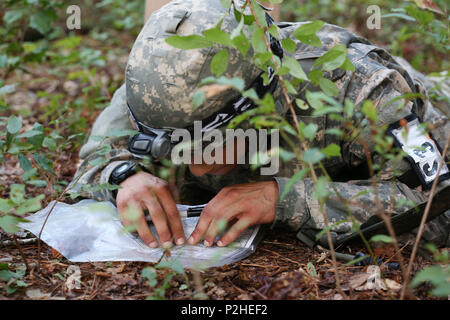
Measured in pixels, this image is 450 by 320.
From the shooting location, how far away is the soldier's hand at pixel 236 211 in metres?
2.18

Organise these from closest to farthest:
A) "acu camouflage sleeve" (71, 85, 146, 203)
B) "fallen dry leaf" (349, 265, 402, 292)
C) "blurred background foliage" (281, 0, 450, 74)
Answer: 1. "fallen dry leaf" (349, 265, 402, 292)
2. "acu camouflage sleeve" (71, 85, 146, 203)
3. "blurred background foliage" (281, 0, 450, 74)

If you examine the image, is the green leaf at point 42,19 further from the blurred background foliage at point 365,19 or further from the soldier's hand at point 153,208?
the blurred background foliage at point 365,19

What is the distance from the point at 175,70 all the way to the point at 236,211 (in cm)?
71

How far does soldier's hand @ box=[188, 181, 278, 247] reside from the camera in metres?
2.18

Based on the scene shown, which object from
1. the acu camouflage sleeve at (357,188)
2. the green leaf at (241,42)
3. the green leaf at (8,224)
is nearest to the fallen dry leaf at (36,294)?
the green leaf at (8,224)

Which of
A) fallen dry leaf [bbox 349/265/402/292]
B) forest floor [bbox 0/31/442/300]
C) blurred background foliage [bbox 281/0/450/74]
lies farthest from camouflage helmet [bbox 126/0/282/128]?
blurred background foliage [bbox 281/0/450/74]

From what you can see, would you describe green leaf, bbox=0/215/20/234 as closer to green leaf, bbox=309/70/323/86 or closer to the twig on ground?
the twig on ground

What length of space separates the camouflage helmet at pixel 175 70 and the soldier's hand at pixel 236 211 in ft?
1.37

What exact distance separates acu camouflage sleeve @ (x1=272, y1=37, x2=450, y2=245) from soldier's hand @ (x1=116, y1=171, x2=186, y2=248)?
1.62 feet

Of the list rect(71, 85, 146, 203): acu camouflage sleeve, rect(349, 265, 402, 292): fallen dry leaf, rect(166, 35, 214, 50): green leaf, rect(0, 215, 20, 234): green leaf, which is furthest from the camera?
rect(71, 85, 146, 203): acu camouflage sleeve

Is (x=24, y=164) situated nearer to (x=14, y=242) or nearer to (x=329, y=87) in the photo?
(x=14, y=242)

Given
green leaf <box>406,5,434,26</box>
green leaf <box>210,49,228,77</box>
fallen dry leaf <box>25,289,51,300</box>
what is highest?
green leaf <box>406,5,434,26</box>

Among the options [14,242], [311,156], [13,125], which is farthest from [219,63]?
[14,242]

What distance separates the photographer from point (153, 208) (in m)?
2.23
